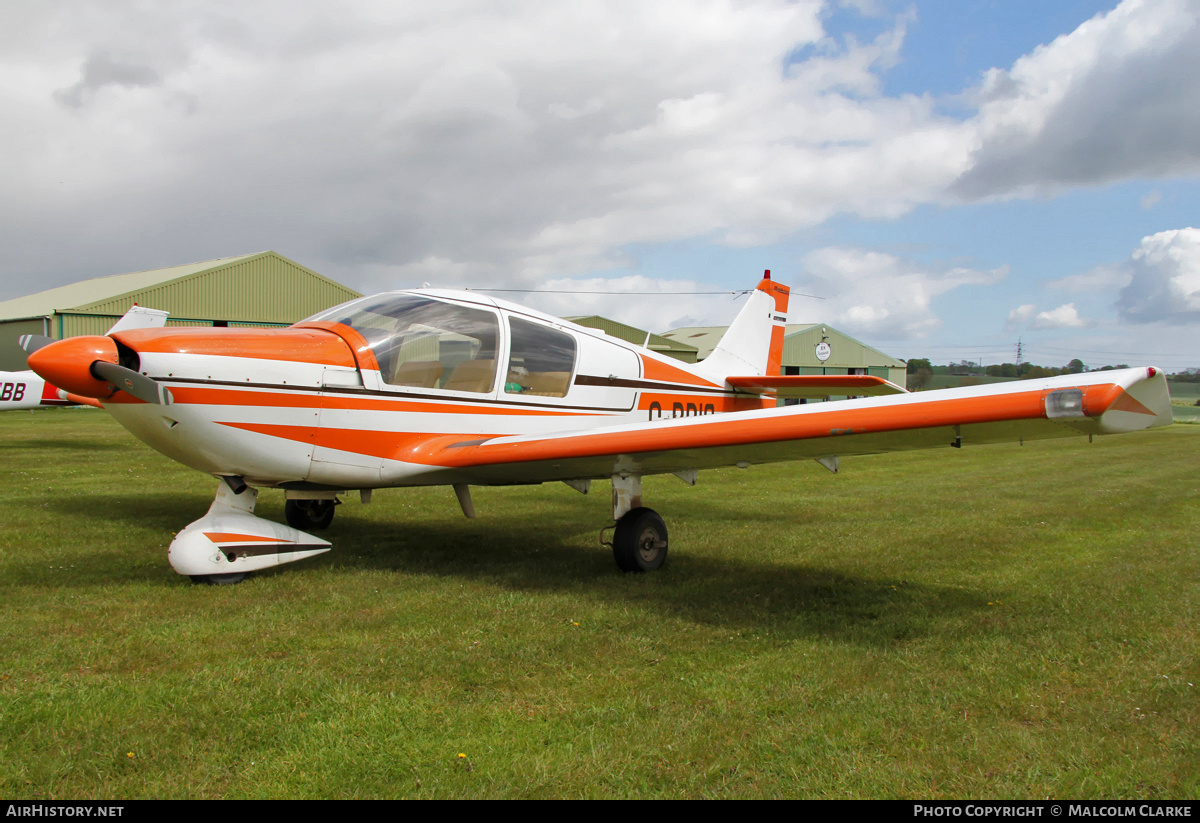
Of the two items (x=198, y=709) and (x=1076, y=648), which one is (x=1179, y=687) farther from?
(x=198, y=709)

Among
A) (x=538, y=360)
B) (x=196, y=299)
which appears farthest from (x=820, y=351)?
(x=538, y=360)

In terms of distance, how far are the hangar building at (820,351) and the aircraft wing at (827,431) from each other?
40.6 m

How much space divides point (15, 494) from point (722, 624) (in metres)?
8.64

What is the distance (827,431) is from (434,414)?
2.84 metres

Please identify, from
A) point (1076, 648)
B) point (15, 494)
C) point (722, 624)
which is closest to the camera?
point (1076, 648)

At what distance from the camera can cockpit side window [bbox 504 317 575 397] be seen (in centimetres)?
619

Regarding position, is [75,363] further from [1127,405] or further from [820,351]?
[820,351]

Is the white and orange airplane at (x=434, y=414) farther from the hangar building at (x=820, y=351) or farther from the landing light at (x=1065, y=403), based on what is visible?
the hangar building at (x=820, y=351)

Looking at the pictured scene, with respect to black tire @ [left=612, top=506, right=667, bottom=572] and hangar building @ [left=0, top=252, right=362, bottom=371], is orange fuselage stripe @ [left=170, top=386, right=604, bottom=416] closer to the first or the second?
black tire @ [left=612, top=506, right=667, bottom=572]

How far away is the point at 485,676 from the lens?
3.56 m

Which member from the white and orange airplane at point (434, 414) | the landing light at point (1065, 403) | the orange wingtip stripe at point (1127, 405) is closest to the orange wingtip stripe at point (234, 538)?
the white and orange airplane at point (434, 414)

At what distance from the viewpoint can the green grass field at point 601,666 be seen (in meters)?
2.67

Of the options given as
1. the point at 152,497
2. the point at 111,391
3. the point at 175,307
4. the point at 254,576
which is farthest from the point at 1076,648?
the point at 175,307

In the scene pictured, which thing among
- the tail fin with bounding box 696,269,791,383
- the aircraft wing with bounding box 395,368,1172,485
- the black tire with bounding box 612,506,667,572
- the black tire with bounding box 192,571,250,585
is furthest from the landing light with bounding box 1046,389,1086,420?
the tail fin with bounding box 696,269,791,383
